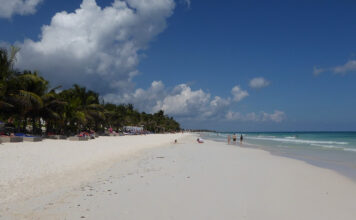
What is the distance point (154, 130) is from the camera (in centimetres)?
10075

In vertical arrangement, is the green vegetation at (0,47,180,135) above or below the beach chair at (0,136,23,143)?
above

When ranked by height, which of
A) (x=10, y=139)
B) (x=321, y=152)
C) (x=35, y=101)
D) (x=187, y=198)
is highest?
(x=35, y=101)

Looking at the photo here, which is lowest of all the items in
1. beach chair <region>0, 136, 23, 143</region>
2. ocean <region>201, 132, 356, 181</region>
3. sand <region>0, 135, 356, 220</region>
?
ocean <region>201, 132, 356, 181</region>

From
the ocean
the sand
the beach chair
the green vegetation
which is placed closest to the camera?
the sand

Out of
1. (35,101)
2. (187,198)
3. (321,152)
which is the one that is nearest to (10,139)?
(35,101)

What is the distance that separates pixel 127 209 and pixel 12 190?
3.01 m

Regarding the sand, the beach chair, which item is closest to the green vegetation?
the beach chair

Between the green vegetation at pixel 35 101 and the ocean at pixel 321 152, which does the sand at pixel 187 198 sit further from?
the green vegetation at pixel 35 101

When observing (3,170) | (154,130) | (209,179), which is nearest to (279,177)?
(209,179)

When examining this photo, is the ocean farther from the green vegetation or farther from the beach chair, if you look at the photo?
the green vegetation

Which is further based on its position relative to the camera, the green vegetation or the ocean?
the green vegetation

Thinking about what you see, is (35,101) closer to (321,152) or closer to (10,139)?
(10,139)

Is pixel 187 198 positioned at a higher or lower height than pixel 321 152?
higher

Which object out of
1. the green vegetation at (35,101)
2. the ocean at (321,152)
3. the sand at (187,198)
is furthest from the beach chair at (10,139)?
the ocean at (321,152)
